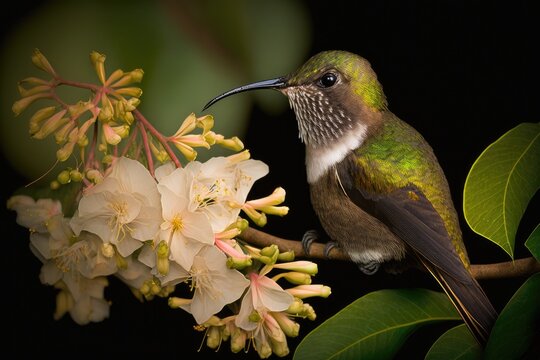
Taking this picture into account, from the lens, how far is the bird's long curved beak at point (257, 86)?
136cm

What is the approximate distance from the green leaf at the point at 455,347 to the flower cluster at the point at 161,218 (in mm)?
254

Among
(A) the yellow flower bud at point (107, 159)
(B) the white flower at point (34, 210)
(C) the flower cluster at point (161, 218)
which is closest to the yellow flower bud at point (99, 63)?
(C) the flower cluster at point (161, 218)

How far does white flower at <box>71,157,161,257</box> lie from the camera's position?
1095 millimetres

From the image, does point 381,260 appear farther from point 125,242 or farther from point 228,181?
point 125,242

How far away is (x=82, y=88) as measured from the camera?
3.85 feet

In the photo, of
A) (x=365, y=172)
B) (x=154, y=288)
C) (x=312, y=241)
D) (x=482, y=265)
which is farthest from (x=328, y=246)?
(x=154, y=288)

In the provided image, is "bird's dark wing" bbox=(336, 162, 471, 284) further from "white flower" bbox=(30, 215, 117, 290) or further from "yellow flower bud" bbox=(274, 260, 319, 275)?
"white flower" bbox=(30, 215, 117, 290)

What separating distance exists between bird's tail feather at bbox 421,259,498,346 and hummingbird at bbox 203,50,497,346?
4 cm

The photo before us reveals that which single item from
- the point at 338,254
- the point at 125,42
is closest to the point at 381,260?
the point at 338,254

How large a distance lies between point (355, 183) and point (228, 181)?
33cm

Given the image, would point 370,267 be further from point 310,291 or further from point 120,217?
point 120,217

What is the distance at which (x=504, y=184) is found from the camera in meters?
1.24

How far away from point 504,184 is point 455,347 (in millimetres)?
287

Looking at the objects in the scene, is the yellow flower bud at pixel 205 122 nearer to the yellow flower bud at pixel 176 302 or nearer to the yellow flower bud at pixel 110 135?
the yellow flower bud at pixel 110 135
